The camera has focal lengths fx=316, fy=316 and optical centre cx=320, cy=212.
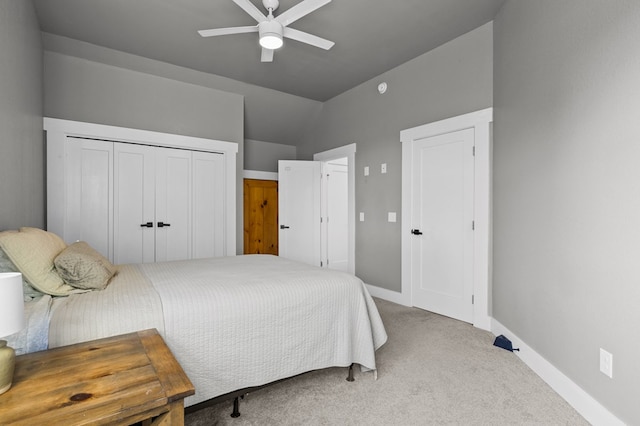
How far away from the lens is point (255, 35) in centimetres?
312

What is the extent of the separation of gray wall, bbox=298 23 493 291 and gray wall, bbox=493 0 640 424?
0.33 meters

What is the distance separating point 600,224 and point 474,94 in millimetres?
1888

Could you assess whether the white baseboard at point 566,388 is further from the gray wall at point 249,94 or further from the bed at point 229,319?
the gray wall at point 249,94

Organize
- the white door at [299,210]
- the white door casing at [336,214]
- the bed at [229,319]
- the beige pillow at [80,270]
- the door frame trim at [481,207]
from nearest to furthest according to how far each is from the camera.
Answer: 1. the bed at [229,319]
2. the beige pillow at [80,270]
3. the door frame trim at [481,207]
4. the white door at [299,210]
5. the white door casing at [336,214]

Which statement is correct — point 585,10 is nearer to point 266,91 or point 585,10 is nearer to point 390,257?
point 390,257

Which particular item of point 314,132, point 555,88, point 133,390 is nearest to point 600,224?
point 555,88

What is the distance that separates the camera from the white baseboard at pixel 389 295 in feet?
12.3

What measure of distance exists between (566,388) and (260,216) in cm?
432

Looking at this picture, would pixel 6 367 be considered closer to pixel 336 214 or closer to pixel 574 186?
pixel 574 186

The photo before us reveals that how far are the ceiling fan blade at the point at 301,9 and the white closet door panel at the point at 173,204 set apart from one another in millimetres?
2321

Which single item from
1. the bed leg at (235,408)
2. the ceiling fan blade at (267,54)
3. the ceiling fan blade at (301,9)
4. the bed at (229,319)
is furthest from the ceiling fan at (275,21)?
the bed leg at (235,408)

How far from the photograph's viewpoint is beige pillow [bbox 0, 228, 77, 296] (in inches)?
57.7

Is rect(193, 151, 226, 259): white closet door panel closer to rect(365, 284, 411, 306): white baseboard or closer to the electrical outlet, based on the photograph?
rect(365, 284, 411, 306): white baseboard

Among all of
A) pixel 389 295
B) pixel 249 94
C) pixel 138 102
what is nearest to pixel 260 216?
pixel 249 94
